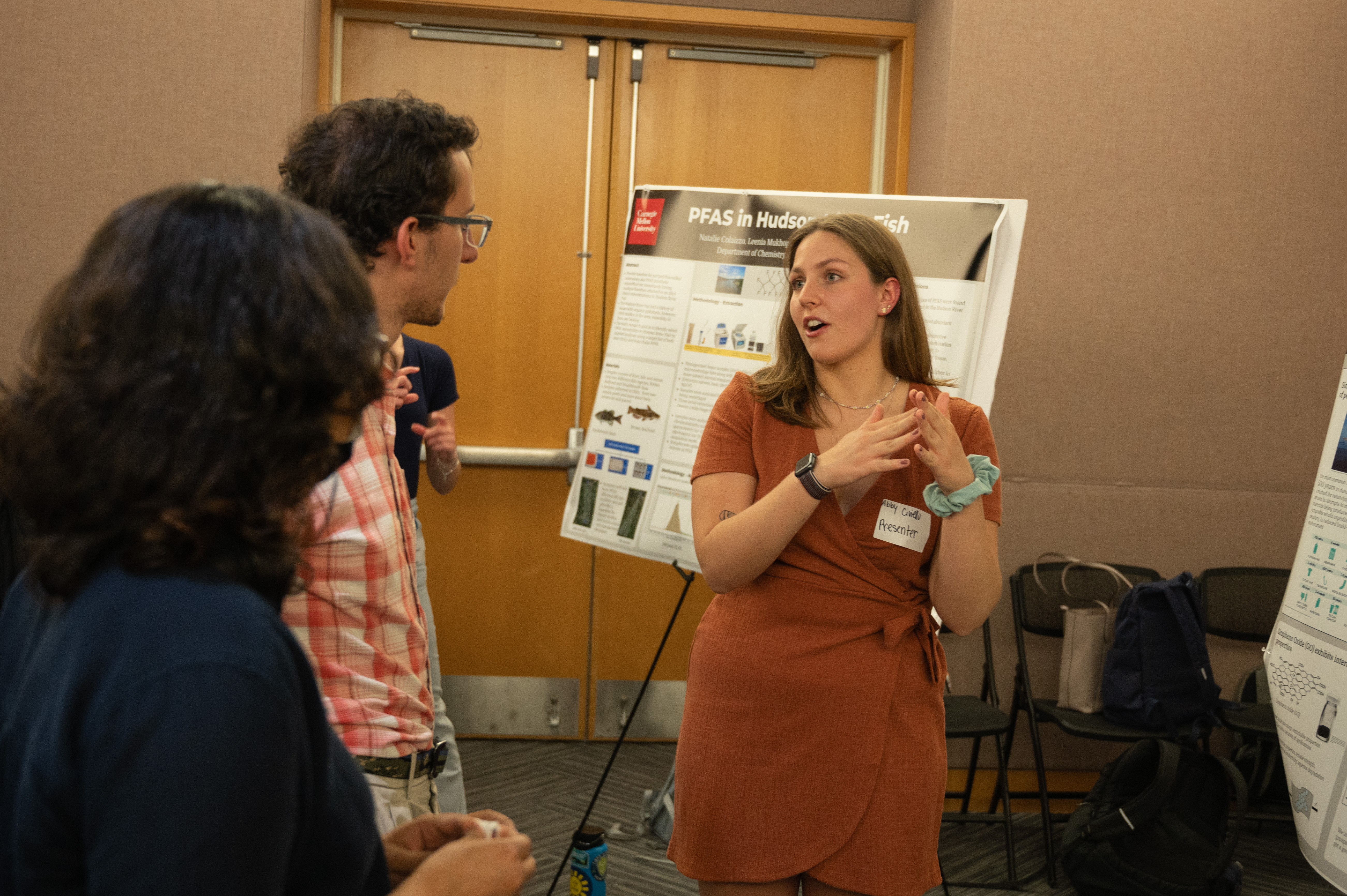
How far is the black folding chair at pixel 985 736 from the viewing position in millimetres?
2955

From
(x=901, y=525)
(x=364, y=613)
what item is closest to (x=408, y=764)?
(x=364, y=613)

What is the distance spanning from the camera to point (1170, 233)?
3.61m

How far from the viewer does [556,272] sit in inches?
156

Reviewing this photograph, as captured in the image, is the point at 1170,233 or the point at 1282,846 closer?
the point at 1282,846

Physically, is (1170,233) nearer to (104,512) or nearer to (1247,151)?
(1247,151)

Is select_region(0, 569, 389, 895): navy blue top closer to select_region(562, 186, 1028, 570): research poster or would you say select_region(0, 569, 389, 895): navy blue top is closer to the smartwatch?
the smartwatch

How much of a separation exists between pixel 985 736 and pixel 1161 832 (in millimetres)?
572

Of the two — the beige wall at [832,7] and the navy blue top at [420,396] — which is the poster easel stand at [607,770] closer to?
the navy blue top at [420,396]

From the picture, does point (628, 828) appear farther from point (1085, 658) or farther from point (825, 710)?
point (825, 710)

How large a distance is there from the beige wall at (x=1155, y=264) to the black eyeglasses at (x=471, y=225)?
2484mm

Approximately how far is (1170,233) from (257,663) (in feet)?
12.4

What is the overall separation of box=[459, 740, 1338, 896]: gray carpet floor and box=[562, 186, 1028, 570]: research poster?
980 mm

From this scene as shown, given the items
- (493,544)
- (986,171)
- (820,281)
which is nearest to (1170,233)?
(986,171)

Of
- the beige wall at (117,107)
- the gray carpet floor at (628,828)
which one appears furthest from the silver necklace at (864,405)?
the beige wall at (117,107)
